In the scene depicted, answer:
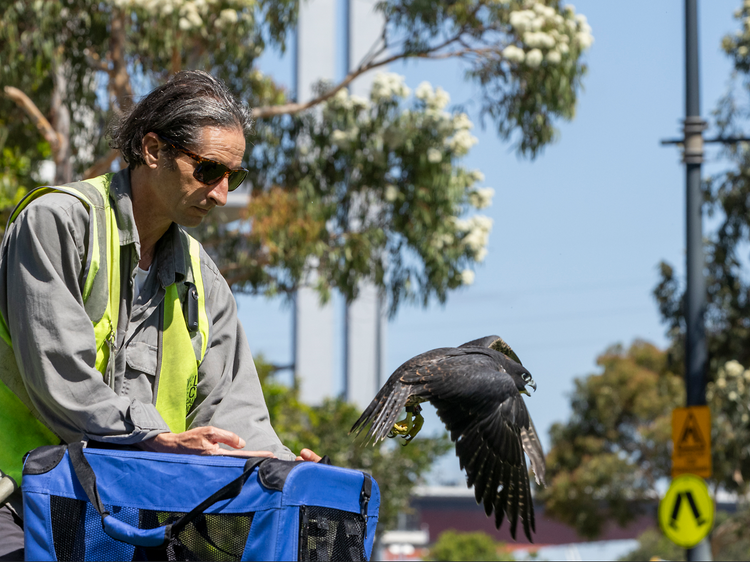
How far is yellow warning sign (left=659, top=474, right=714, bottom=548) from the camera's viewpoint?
333 inches

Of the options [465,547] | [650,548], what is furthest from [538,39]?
[650,548]

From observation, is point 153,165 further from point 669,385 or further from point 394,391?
point 669,385

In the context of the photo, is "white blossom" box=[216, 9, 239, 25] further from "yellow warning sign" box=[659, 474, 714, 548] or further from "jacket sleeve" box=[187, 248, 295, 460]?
"jacket sleeve" box=[187, 248, 295, 460]

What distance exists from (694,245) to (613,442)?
1947 centimetres

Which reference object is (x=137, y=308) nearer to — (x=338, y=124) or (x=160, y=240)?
(x=160, y=240)

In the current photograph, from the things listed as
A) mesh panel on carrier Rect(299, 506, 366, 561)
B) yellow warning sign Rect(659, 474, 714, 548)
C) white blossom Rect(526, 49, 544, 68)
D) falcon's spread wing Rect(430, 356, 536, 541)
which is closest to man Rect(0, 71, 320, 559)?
mesh panel on carrier Rect(299, 506, 366, 561)

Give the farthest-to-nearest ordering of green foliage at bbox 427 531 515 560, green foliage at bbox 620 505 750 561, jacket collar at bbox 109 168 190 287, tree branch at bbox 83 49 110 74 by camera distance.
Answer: green foliage at bbox 427 531 515 560 → green foliage at bbox 620 505 750 561 → tree branch at bbox 83 49 110 74 → jacket collar at bbox 109 168 190 287

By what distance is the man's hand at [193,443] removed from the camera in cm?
206

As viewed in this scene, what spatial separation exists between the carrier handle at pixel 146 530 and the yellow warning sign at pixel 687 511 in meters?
7.28

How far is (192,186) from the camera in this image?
7.85ft

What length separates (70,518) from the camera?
6.57 ft

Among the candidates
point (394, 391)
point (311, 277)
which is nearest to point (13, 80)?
point (311, 277)

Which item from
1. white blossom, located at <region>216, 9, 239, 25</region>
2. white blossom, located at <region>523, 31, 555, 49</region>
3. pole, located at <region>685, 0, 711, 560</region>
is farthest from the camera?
white blossom, located at <region>523, 31, 555, 49</region>

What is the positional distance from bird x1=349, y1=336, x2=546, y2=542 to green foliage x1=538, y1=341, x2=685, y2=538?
2221cm
